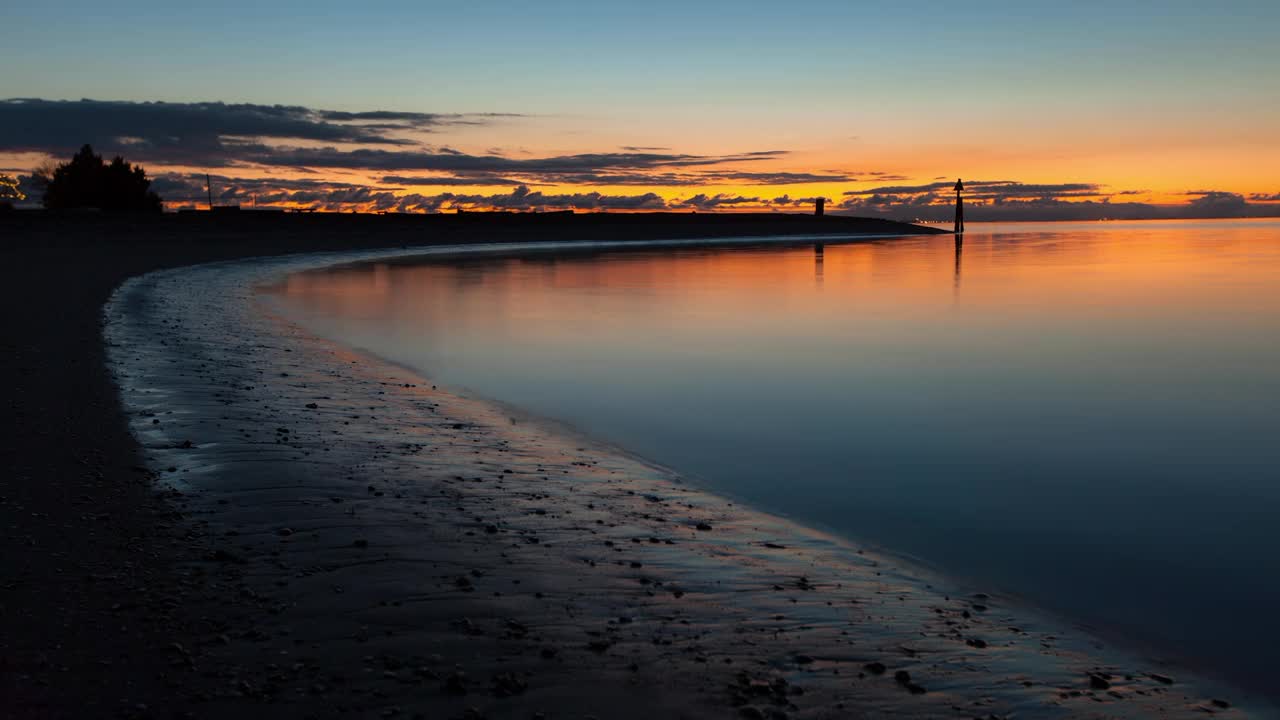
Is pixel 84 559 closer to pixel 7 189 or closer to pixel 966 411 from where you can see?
pixel 966 411

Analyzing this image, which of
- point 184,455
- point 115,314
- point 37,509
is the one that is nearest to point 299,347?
point 115,314

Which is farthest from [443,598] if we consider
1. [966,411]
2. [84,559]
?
[966,411]

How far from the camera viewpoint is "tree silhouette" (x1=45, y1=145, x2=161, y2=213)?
316ft

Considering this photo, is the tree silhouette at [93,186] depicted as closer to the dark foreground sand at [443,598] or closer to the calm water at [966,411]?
the calm water at [966,411]

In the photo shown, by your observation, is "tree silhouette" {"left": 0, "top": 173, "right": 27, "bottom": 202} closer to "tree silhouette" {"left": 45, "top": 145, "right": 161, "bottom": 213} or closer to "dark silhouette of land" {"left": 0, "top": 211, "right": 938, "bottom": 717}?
"tree silhouette" {"left": 45, "top": 145, "right": 161, "bottom": 213}

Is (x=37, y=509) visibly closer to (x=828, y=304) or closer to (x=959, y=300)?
(x=828, y=304)

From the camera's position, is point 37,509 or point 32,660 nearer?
point 32,660

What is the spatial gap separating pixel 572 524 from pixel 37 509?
157 inches

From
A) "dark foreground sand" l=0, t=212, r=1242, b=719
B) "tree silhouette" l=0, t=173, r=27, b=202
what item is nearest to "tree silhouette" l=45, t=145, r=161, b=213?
"tree silhouette" l=0, t=173, r=27, b=202

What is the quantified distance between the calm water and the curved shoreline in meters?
1.12

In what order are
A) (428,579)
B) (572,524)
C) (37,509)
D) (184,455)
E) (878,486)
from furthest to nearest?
(878,486), (184,455), (572,524), (37,509), (428,579)

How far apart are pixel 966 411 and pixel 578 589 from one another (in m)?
9.90

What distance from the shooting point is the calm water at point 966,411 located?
7469mm

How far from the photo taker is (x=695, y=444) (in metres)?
11.8
